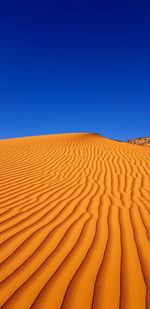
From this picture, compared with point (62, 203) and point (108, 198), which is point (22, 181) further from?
point (108, 198)

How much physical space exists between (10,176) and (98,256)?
398cm

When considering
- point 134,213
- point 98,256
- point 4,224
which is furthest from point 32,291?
point 134,213

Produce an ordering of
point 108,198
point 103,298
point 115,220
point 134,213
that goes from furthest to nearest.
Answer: point 108,198
point 134,213
point 115,220
point 103,298

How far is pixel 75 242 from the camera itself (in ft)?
8.98

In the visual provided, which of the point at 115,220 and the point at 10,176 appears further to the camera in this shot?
the point at 10,176

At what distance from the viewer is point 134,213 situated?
3680 mm

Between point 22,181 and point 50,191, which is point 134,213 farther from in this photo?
point 22,181

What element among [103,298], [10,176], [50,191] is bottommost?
[103,298]

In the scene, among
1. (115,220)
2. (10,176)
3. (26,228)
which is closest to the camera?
(26,228)

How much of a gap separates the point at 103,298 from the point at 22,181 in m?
3.95

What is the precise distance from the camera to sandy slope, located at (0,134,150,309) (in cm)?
191

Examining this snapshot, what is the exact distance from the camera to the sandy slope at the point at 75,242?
191 centimetres

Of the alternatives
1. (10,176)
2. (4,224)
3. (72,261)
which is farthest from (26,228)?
(10,176)

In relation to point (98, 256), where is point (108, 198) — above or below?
above
